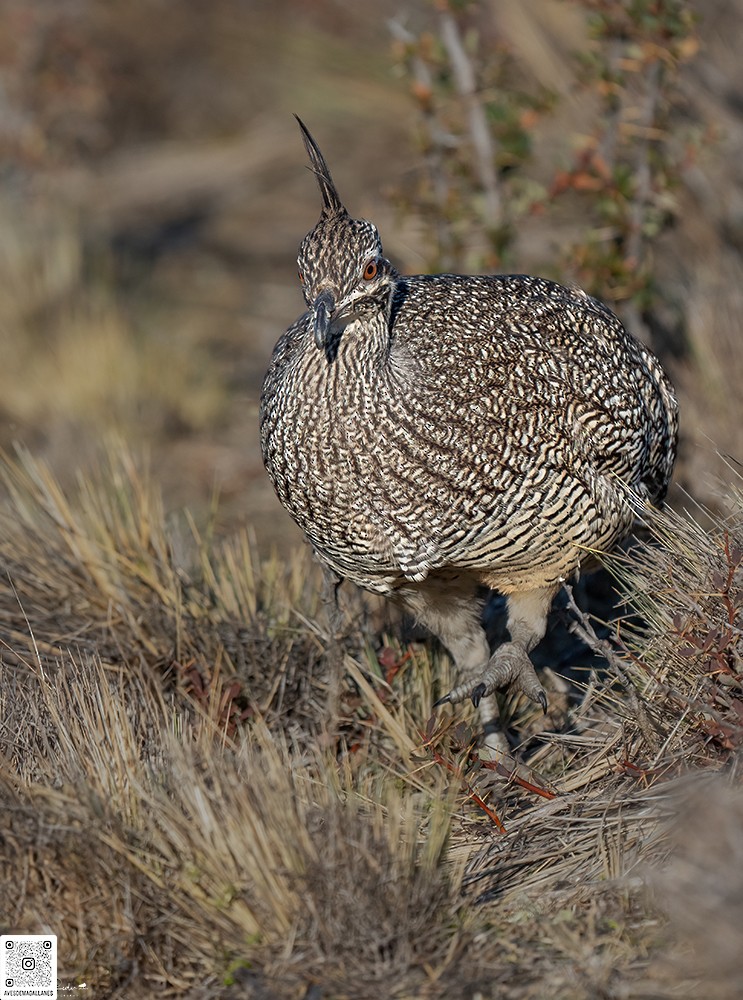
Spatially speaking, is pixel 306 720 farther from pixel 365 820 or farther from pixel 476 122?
pixel 476 122

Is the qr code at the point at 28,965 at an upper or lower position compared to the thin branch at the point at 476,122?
lower

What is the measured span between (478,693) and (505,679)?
0.49ft

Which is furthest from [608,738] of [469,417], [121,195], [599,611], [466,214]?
[121,195]

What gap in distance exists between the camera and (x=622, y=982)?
3074 millimetres

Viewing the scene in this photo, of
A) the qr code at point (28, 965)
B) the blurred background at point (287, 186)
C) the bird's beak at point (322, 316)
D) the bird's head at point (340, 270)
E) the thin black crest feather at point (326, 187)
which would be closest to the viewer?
the qr code at point (28, 965)

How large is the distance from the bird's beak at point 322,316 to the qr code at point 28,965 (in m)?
1.80

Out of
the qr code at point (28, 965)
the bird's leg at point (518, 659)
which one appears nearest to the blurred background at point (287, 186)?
the bird's leg at point (518, 659)

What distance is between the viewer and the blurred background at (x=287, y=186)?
6.63 m

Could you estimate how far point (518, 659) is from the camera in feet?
14.4

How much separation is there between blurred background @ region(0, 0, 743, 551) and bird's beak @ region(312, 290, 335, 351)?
166 cm

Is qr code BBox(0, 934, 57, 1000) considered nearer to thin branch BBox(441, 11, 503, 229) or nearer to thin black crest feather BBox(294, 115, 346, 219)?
thin black crest feather BBox(294, 115, 346, 219)

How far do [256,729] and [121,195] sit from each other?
9684mm

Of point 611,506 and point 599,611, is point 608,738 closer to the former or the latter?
point 611,506

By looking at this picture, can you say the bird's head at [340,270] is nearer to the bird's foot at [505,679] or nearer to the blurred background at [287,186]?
the bird's foot at [505,679]
